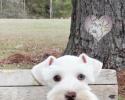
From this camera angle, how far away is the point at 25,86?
150 inches

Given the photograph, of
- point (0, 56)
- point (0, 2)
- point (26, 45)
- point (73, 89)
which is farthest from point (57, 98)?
point (0, 2)

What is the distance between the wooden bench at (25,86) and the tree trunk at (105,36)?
6.59 ft

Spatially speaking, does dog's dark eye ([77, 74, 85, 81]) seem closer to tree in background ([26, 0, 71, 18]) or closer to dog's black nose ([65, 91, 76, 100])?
dog's black nose ([65, 91, 76, 100])

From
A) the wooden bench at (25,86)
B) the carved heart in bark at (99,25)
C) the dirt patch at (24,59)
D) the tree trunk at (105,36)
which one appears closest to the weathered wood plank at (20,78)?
the wooden bench at (25,86)

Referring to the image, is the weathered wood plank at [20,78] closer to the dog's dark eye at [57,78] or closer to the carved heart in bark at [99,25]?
the carved heart in bark at [99,25]

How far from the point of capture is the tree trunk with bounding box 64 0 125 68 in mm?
5887

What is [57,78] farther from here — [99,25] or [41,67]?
[99,25]

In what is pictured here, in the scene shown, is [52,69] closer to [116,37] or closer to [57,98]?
[57,98]

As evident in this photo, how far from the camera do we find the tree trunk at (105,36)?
5.89 m

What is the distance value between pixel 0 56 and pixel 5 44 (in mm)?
1991

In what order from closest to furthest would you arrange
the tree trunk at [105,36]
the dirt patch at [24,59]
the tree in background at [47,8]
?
the tree trunk at [105,36] → the dirt patch at [24,59] → the tree in background at [47,8]

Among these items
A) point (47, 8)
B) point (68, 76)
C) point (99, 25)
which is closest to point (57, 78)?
point (68, 76)

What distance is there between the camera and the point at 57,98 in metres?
2.90

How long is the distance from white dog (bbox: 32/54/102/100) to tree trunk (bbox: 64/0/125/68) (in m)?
2.70
